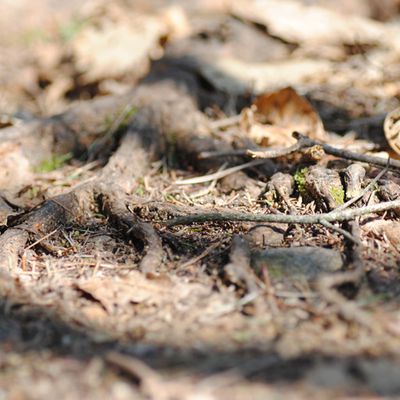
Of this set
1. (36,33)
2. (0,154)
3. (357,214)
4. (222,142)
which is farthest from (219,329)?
(36,33)

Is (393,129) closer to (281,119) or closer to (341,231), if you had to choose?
(281,119)

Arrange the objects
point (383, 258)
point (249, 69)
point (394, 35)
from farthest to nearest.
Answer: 1. point (394, 35)
2. point (249, 69)
3. point (383, 258)

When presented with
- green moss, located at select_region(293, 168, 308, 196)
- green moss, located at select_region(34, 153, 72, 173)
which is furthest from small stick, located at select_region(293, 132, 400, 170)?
green moss, located at select_region(34, 153, 72, 173)

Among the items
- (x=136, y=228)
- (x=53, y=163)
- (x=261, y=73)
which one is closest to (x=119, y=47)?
(x=261, y=73)

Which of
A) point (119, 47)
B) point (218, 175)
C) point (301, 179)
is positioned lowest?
point (119, 47)

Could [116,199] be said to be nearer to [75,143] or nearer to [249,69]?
[75,143]

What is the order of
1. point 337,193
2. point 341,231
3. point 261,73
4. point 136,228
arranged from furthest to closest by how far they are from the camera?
point 261,73, point 337,193, point 136,228, point 341,231

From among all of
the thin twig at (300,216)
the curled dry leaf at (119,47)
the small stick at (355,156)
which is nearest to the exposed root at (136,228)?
the thin twig at (300,216)
